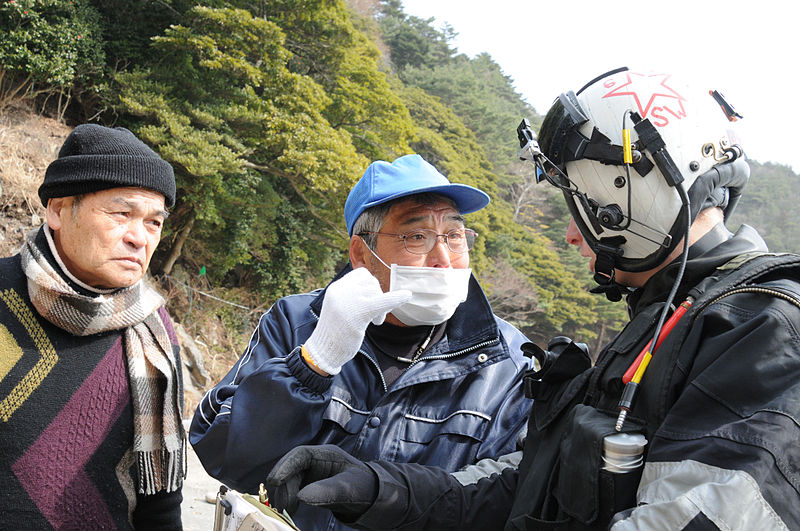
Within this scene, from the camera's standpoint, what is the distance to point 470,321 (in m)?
2.30

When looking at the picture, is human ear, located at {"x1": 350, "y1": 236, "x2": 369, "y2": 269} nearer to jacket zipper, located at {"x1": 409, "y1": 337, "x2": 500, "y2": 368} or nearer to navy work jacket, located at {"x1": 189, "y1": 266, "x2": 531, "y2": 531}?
navy work jacket, located at {"x1": 189, "y1": 266, "x2": 531, "y2": 531}

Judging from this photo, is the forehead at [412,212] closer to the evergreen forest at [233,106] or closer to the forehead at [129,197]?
the forehead at [129,197]

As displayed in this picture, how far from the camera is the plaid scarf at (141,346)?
81.4 inches

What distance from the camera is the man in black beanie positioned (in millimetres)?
1994

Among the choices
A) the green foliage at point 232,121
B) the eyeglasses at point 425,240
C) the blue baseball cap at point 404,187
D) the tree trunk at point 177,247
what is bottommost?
the tree trunk at point 177,247

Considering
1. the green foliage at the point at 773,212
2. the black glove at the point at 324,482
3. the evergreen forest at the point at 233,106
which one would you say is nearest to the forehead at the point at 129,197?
the black glove at the point at 324,482

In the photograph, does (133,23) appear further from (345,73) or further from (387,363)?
(387,363)

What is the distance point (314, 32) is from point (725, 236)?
14.5 metres

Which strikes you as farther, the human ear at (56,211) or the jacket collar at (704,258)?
the human ear at (56,211)

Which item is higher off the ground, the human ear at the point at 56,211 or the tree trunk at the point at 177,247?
the human ear at the point at 56,211

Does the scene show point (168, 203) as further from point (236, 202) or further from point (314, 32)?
Result: point (314, 32)

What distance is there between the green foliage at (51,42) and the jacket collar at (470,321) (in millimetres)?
11911

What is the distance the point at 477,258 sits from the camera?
1862 cm

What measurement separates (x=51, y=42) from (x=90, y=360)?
1204 cm
